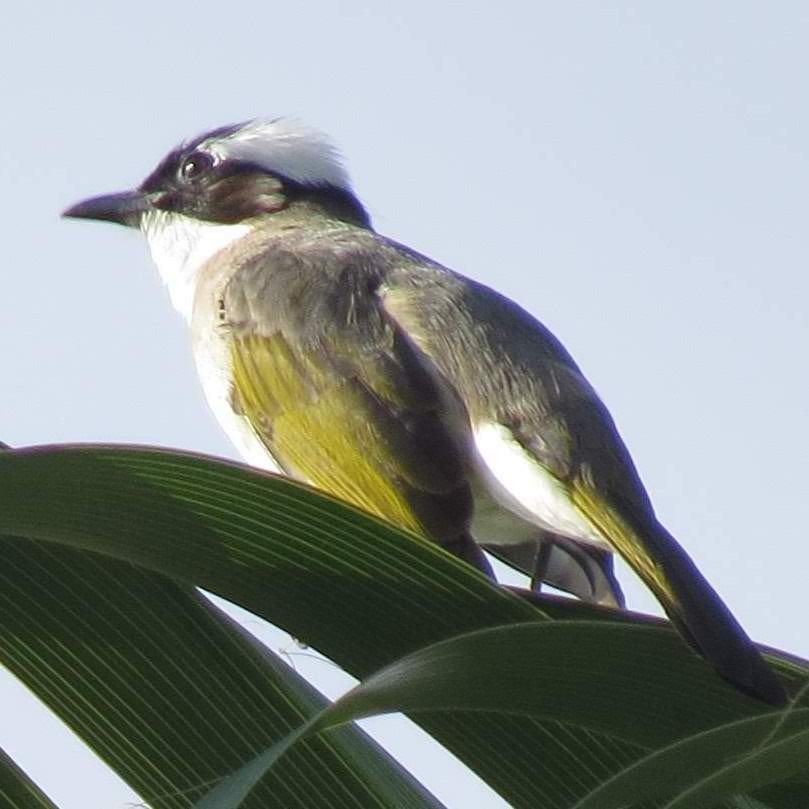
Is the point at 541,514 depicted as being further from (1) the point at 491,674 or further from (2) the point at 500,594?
(1) the point at 491,674

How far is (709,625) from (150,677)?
0.81 metres

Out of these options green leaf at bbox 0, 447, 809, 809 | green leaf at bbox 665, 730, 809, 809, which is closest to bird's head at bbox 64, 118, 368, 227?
green leaf at bbox 0, 447, 809, 809

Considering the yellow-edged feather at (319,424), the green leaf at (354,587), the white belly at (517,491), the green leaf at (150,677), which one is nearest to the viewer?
the green leaf at (354,587)

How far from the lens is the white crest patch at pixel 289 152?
4727 millimetres

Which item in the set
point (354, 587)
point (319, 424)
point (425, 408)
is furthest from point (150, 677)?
point (319, 424)

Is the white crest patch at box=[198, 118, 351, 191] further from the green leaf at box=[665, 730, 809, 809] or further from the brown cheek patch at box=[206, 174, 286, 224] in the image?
the green leaf at box=[665, 730, 809, 809]

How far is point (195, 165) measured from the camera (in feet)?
15.7

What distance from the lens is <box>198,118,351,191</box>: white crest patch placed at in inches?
186

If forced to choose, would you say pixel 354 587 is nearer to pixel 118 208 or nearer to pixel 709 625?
pixel 709 625

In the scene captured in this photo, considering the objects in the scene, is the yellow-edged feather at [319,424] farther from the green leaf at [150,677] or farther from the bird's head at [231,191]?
the green leaf at [150,677]

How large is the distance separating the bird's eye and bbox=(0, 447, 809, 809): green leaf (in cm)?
335

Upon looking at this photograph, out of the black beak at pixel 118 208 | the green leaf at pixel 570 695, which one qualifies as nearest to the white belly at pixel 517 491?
the green leaf at pixel 570 695

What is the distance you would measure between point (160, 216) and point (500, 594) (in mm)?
3352

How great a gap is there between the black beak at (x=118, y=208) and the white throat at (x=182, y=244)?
3 centimetres
